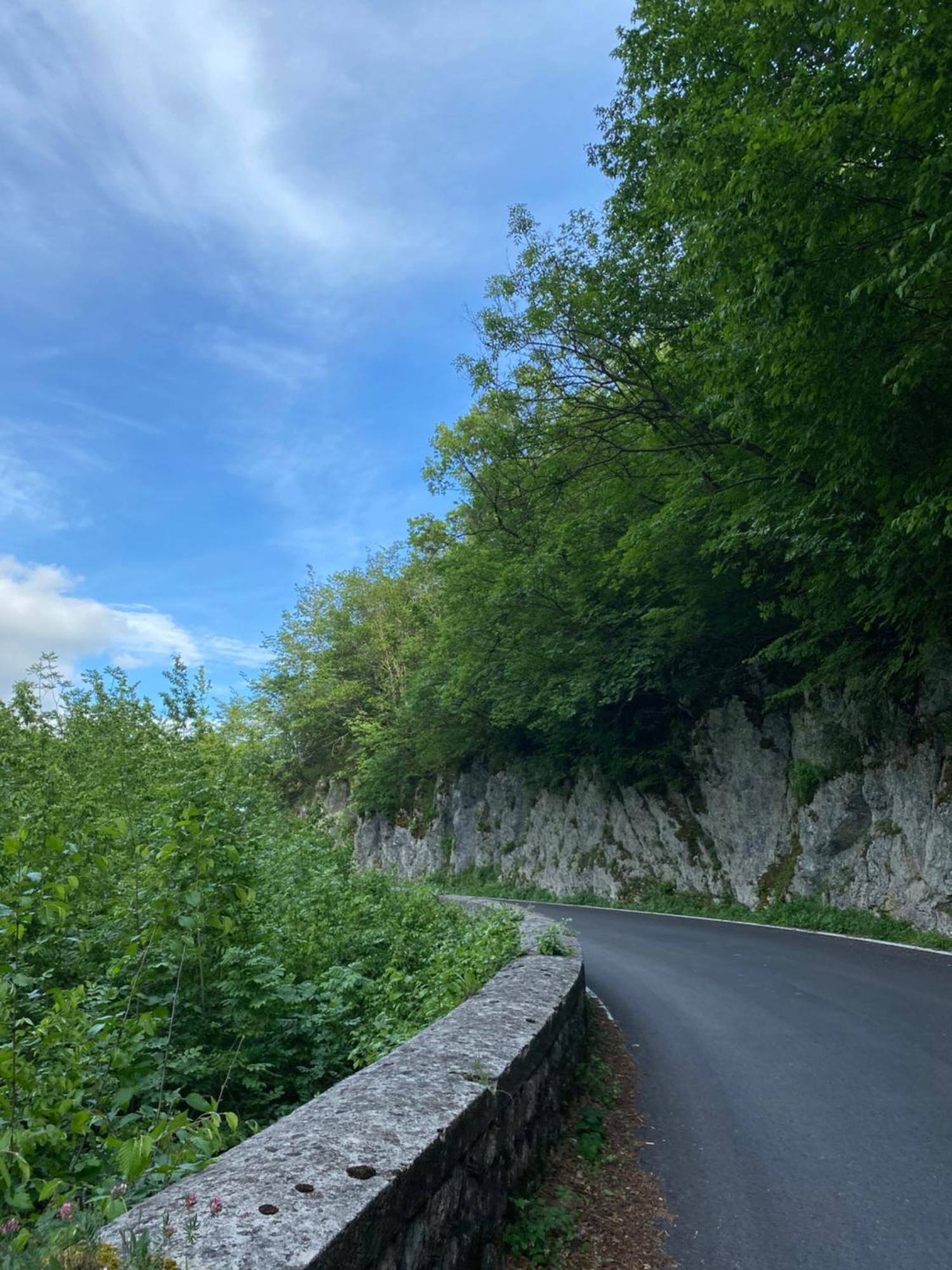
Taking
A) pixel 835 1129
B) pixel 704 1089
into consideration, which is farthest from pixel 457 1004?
pixel 835 1129

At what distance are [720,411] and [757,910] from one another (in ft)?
36.1

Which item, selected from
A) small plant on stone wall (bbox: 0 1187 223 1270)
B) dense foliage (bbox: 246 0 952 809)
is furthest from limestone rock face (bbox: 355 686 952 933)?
small plant on stone wall (bbox: 0 1187 223 1270)

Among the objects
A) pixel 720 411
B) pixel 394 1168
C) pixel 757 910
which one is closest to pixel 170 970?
pixel 394 1168

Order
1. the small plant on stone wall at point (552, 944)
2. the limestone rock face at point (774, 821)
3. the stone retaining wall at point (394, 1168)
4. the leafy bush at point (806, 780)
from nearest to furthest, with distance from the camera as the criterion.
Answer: the stone retaining wall at point (394, 1168) < the small plant on stone wall at point (552, 944) < the limestone rock face at point (774, 821) < the leafy bush at point (806, 780)

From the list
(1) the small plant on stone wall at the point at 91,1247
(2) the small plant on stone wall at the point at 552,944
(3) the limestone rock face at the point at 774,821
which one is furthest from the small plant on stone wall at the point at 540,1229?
(3) the limestone rock face at the point at 774,821

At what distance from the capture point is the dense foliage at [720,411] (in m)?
8.38

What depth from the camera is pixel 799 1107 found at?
5324mm

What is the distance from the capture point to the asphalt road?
3699 mm

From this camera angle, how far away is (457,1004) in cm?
577

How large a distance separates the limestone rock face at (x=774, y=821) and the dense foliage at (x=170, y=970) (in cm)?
850

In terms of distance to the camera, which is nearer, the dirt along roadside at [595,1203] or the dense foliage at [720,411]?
the dirt along roadside at [595,1203]

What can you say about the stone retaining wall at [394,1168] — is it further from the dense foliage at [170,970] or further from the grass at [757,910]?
the grass at [757,910]

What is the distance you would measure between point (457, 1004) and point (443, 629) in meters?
19.4

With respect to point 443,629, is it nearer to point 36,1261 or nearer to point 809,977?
point 809,977
